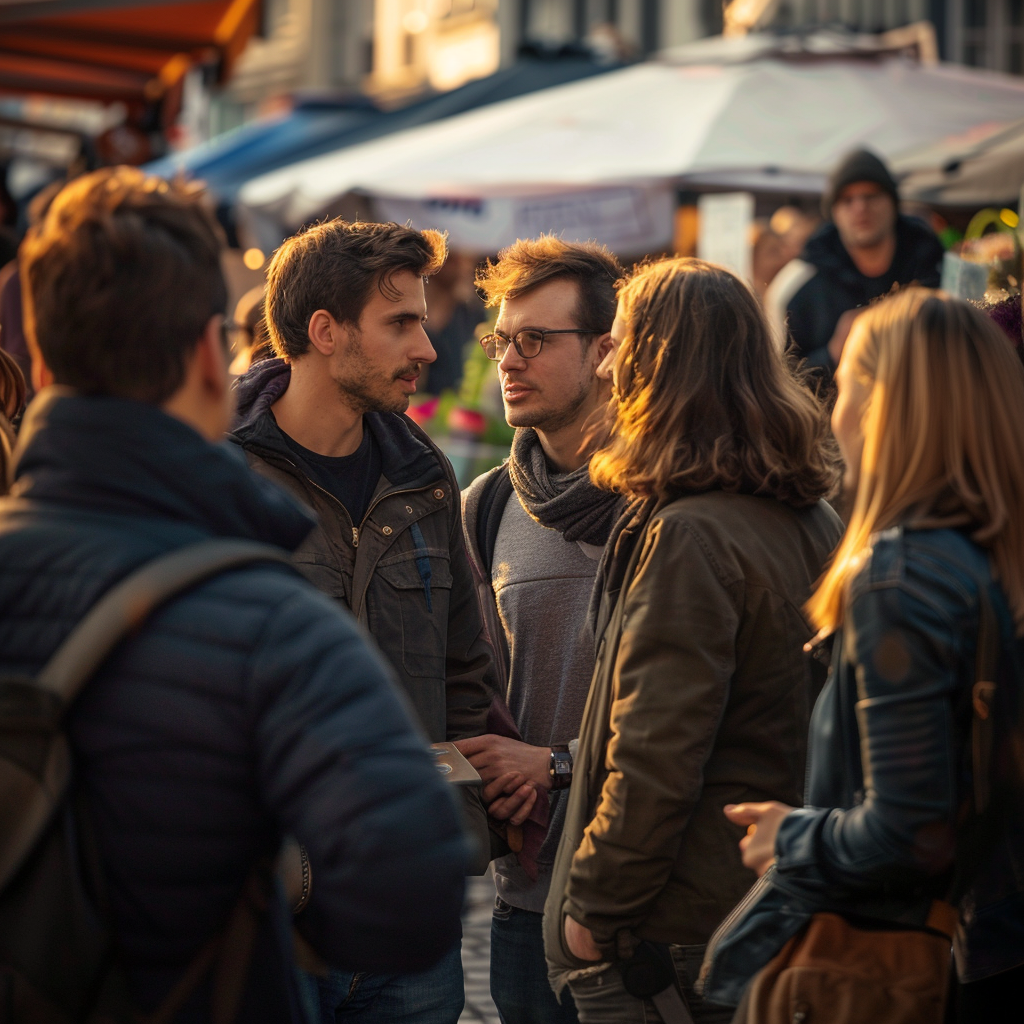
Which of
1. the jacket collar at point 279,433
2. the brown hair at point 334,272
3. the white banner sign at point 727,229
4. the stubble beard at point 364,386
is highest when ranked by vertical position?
the white banner sign at point 727,229

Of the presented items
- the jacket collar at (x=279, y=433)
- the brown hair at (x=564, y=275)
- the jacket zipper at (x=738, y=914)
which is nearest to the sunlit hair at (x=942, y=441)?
the jacket zipper at (x=738, y=914)

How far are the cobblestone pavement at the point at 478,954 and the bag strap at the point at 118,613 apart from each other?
2.83 meters

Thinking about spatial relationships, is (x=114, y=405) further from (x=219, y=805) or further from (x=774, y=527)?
(x=774, y=527)

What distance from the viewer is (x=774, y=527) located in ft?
9.26

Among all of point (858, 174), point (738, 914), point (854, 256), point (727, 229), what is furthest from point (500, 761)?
point (727, 229)

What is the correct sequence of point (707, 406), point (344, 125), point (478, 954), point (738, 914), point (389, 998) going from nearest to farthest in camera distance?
point (738, 914) < point (707, 406) < point (389, 998) < point (478, 954) < point (344, 125)

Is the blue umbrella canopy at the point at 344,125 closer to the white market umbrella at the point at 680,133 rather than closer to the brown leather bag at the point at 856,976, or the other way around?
the white market umbrella at the point at 680,133

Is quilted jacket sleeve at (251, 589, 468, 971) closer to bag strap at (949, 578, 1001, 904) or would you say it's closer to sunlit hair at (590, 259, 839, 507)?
bag strap at (949, 578, 1001, 904)

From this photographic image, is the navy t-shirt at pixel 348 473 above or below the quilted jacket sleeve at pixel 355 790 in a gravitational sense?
above

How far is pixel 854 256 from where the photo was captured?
265 inches

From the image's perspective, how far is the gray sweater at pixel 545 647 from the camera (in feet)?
11.4

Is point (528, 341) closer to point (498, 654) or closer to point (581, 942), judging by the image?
point (498, 654)

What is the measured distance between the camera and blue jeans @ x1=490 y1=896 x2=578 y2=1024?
3381mm

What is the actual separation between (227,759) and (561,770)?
178 cm
